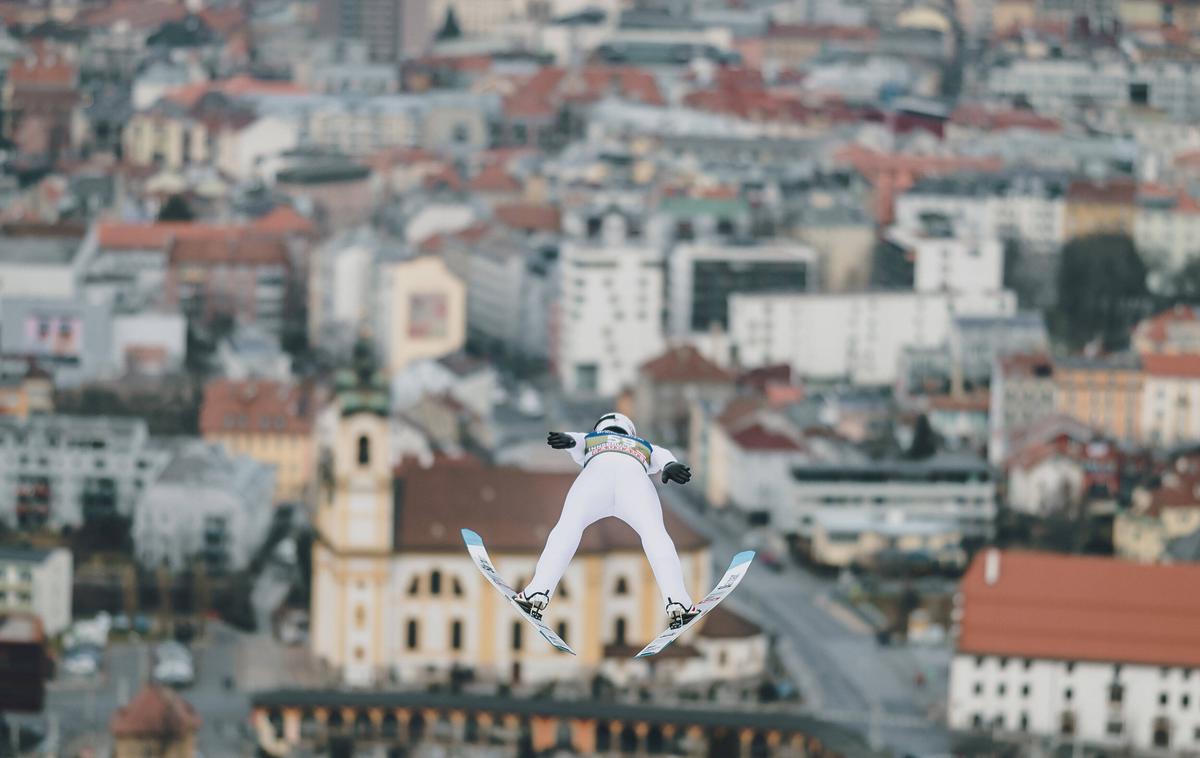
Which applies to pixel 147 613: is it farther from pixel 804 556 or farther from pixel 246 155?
pixel 246 155

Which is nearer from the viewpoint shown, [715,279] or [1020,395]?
[1020,395]

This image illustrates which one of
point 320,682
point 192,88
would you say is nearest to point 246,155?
point 192,88

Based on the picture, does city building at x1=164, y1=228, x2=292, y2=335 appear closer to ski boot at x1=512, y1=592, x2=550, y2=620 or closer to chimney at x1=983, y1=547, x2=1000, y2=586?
chimney at x1=983, y1=547, x2=1000, y2=586

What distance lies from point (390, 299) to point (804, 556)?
1210 centimetres

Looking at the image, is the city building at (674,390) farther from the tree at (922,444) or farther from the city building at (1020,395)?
the tree at (922,444)

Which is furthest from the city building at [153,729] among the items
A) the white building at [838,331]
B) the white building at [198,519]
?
the white building at [838,331]

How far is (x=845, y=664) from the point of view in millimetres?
30438

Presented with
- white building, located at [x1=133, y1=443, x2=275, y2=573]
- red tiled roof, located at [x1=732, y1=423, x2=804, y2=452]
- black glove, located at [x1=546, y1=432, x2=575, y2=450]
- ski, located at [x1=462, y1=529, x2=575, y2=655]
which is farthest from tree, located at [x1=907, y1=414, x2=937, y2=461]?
black glove, located at [x1=546, y1=432, x2=575, y2=450]

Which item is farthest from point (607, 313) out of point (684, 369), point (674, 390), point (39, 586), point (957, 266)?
point (39, 586)

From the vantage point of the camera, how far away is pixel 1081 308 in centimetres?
4984

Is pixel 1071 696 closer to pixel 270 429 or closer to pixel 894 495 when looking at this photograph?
pixel 894 495

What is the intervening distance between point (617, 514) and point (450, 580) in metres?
19.1

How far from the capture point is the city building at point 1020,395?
133ft

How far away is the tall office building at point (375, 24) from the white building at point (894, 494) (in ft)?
155
